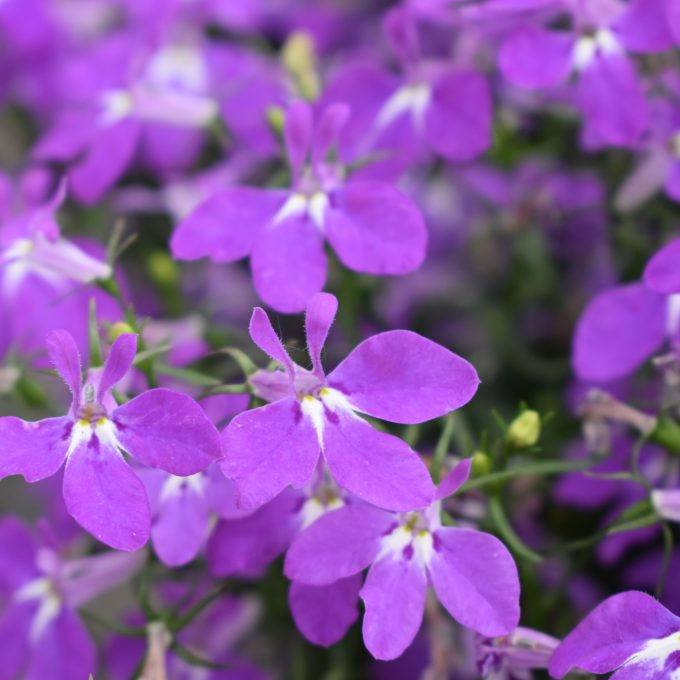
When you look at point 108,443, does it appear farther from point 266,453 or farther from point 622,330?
point 622,330

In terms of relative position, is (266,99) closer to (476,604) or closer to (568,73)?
(568,73)

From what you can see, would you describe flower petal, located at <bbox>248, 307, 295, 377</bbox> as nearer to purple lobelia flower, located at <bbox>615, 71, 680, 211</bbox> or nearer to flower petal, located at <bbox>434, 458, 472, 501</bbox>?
flower petal, located at <bbox>434, 458, 472, 501</bbox>

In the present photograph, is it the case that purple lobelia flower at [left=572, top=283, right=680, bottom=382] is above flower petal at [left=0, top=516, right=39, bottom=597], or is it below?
above

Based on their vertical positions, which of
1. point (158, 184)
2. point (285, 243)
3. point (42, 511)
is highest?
point (285, 243)

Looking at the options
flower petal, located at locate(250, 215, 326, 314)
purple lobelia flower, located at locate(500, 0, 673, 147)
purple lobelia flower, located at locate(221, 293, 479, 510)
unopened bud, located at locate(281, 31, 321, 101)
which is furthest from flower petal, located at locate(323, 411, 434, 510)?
unopened bud, located at locate(281, 31, 321, 101)

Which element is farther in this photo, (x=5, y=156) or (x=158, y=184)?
(x=5, y=156)

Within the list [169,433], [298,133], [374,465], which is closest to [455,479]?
[374,465]

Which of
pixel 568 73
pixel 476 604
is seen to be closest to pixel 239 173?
pixel 568 73
